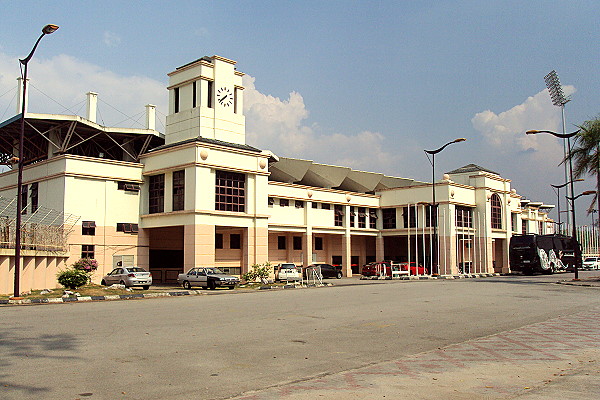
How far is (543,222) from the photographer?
91.7m

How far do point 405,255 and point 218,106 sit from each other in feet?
102

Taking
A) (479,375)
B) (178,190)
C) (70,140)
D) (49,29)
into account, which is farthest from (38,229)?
(479,375)

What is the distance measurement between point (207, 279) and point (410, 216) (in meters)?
30.9

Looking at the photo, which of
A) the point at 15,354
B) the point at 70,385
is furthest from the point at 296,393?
the point at 15,354

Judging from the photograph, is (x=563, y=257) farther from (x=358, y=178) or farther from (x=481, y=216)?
(x=358, y=178)

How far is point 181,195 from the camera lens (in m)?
39.8

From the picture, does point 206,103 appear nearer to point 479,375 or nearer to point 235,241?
point 235,241

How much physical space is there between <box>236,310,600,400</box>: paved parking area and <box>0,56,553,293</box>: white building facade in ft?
72.0

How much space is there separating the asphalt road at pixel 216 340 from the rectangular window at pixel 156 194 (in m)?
20.7

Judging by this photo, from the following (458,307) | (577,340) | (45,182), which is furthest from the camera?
(45,182)

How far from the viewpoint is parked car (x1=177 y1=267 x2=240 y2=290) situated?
1299 inches

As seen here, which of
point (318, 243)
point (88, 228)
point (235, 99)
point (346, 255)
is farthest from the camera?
→ point (318, 243)

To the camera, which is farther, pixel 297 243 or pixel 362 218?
pixel 362 218

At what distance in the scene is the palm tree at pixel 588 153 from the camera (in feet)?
128
